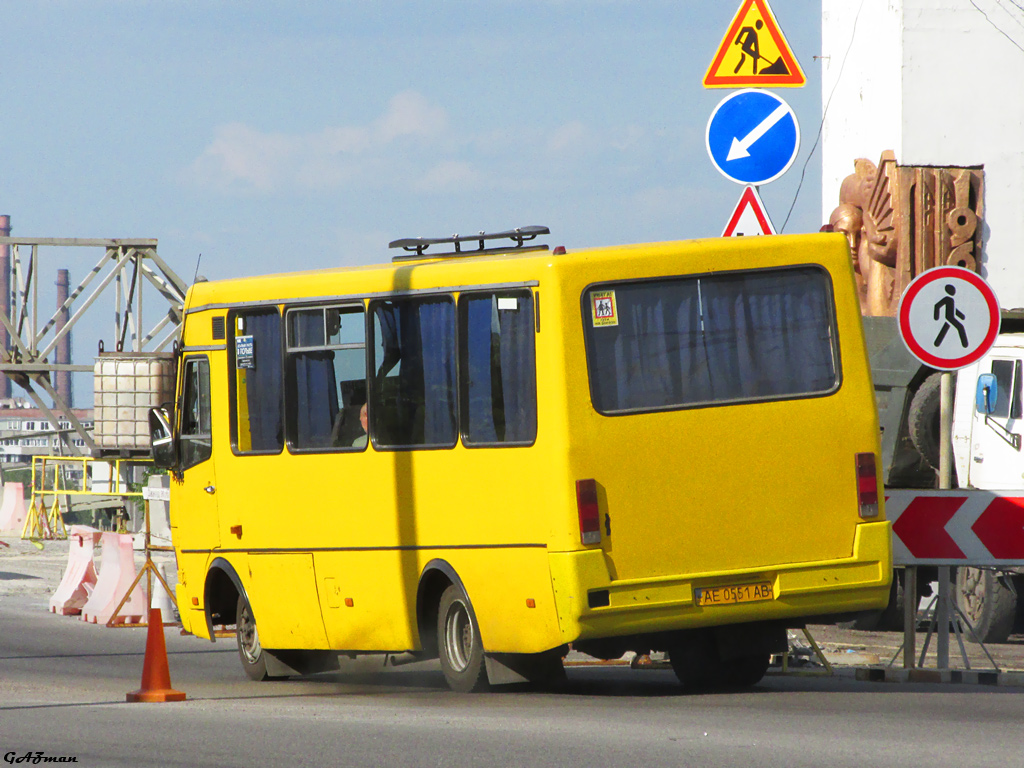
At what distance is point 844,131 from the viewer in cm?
2647

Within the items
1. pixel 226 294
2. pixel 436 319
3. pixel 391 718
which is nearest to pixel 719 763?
pixel 391 718

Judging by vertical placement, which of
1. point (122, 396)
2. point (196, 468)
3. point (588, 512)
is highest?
point (122, 396)

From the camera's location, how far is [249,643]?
13.6 meters

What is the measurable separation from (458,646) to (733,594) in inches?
78.4

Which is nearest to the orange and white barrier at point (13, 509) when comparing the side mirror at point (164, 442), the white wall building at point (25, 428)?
the side mirror at point (164, 442)

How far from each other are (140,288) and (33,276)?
1.93m

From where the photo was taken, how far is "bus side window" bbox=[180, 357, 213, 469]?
13.6m

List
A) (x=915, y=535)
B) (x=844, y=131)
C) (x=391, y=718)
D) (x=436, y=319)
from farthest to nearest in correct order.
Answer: (x=844, y=131) < (x=915, y=535) < (x=436, y=319) < (x=391, y=718)

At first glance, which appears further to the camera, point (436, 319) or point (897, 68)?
point (897, 68)

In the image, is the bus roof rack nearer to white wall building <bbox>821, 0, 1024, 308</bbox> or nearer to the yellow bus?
the yellow bus

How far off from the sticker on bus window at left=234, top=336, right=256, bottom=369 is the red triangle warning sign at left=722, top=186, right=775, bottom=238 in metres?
3.63

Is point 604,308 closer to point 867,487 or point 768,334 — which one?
point 768,334

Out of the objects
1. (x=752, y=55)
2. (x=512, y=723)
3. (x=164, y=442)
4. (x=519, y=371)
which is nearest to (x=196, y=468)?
(x=164, y=442)

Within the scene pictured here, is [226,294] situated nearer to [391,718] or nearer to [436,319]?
[436,319]
